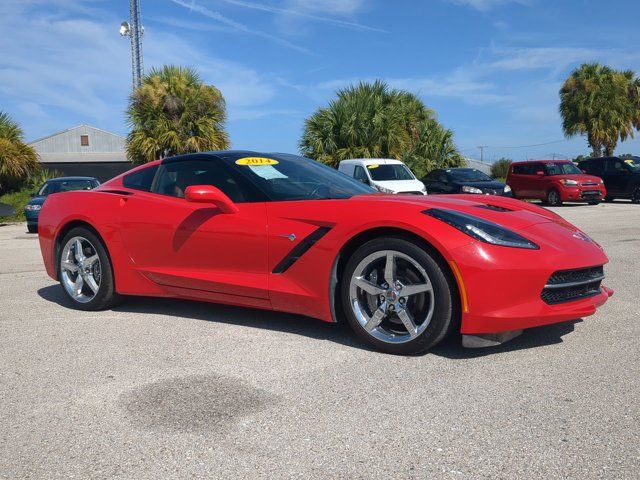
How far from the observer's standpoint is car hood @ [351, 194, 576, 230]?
12.7ft

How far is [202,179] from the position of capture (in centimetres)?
480

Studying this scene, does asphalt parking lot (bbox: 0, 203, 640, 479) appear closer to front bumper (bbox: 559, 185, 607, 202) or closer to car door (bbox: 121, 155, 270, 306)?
car door (bbox: 121, 155, 270, 306)

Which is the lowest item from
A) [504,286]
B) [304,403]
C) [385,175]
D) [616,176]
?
[304,403]

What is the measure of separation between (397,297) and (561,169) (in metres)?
19.3

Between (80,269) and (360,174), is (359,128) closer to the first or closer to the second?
(360,174)

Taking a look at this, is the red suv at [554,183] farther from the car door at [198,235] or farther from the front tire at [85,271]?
the front tire at [85,271]

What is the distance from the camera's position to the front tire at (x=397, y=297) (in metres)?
3.60

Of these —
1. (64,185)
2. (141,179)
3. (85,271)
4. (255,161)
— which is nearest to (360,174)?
(64,185)

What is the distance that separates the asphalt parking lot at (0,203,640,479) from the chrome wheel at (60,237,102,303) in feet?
1.73

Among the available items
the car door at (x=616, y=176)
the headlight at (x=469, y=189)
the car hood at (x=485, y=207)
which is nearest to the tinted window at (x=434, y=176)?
the headlight at (x=469, y=189)

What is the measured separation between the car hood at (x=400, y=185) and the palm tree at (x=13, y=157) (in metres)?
13.4

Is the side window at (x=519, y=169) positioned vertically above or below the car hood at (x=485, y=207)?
above

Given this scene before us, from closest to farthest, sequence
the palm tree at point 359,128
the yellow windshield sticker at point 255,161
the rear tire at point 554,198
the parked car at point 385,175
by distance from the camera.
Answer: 1. the yellow windshield sticker at point 255,161
2. the parked car at point 385,175
3. the rear tire at point 554,198
4. the palm tree at point 359,128

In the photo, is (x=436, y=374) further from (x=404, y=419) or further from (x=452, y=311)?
(x=404, y=419)
